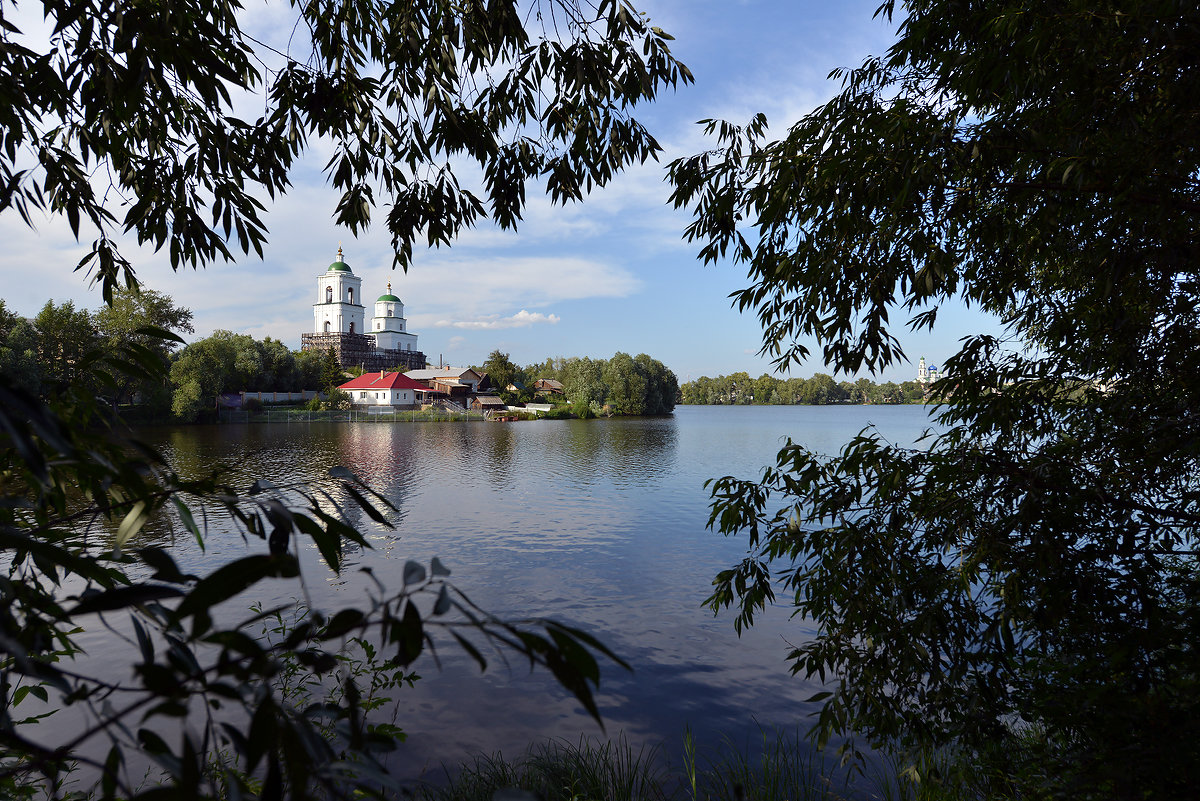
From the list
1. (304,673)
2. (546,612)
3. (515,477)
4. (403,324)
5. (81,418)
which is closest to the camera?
(81,418)

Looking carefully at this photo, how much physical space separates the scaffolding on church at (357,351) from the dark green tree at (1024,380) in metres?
88.1

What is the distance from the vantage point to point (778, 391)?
11250cm

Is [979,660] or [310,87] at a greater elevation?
[310,87]

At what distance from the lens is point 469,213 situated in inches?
203

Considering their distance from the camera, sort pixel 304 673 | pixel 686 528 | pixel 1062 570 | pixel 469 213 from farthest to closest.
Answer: pixel 686 528, pixel 304 673, pixel 469 213, pixel 1062 570

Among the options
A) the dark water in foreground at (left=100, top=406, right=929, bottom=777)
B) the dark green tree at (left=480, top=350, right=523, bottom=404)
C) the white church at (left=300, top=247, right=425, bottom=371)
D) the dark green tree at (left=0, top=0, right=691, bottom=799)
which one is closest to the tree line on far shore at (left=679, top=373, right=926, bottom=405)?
the dark green tree at (left=480, top=350, right=523, bottom=404)

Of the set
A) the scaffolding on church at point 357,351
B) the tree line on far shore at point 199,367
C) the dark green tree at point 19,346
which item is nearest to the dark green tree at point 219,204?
the tree line on far shore at point 199,367

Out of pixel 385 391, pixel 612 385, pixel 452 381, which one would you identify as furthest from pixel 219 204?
pixel 452 381

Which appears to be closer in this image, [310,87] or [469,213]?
[310,87]

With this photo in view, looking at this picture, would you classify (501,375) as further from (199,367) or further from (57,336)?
(57,336)

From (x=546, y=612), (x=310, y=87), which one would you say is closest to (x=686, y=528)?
(x=546, y=612)

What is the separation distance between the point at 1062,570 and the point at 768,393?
11482cm

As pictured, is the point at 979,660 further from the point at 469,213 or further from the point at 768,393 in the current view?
the point at 768,393

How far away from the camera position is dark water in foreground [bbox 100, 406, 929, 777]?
607 cm
